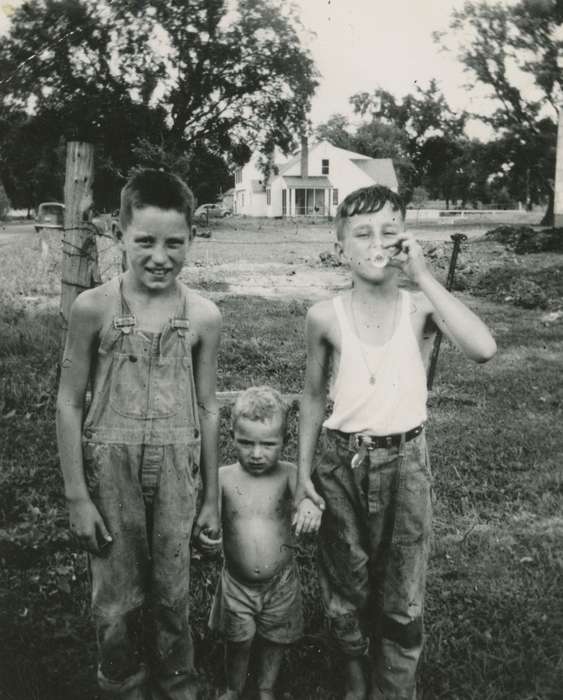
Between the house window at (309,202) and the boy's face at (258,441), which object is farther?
the house window at (309,202)

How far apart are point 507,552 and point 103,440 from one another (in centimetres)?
240

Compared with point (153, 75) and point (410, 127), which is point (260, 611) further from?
point (410, 127)

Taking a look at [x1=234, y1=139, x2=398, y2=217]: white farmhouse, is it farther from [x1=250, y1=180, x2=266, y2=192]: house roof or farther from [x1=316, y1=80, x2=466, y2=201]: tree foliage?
[x1=316, y1=80, x2=466, y2=201]: tree foliage

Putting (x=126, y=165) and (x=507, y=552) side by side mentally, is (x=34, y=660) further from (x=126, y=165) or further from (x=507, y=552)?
(x=126, y=165)

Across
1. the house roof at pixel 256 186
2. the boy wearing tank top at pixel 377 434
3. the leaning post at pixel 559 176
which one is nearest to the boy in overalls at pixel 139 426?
the boy wearing tank top at pixel 377 434


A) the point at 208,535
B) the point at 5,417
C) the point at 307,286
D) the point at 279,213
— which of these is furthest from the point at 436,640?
the point at 279,213

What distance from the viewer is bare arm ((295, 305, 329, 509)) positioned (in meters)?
2.53

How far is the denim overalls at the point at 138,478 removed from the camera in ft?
7.36

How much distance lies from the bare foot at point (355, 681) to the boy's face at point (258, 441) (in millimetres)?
784

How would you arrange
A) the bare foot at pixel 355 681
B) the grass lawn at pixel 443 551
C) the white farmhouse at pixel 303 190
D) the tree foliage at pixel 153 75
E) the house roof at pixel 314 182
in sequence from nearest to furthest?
1. the bare foot at pixel 355 681
2. the grass lawn at pixel 443 551
3. the tree foliage at pixel 153 75
4. the white farmhouse at pixel 303 190
5. the house roof at pixel 314 182

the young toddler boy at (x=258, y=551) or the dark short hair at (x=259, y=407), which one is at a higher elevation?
the dark short hair at (x=259, y=407)

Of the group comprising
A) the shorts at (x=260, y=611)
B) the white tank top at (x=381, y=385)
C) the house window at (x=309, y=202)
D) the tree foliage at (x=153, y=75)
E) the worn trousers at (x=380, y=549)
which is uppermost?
the house window at (x=309, y=202)

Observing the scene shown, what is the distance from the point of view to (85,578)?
132 inches

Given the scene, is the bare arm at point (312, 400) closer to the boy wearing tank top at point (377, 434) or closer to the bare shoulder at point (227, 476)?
the boy wearing tank top at point (377, 434)
